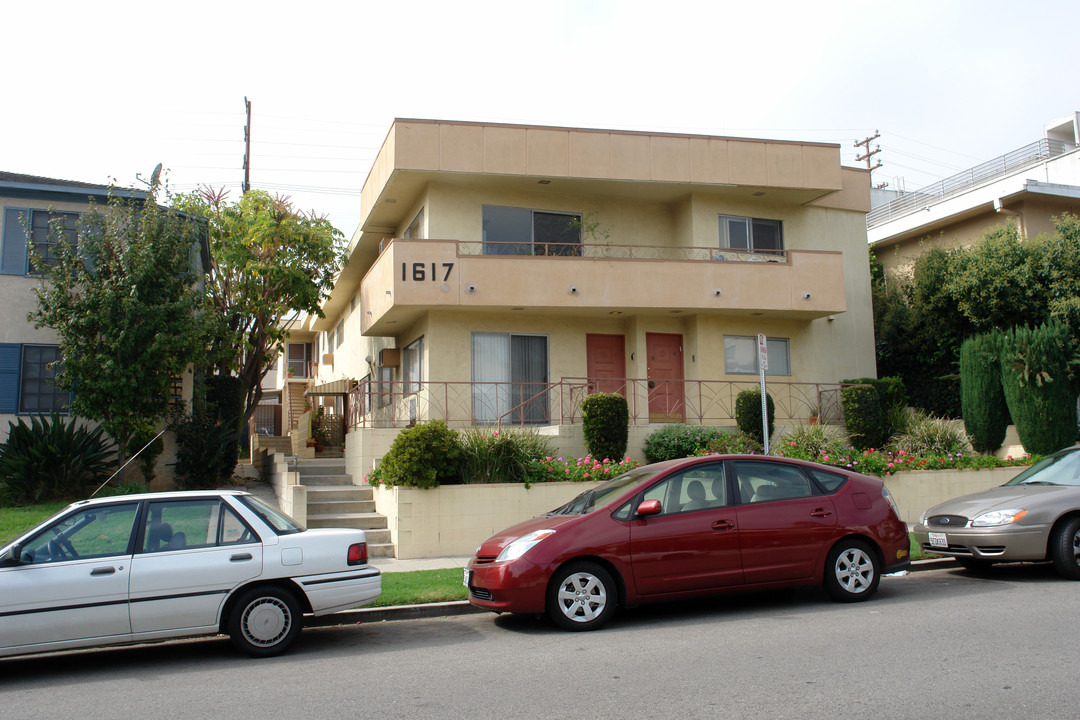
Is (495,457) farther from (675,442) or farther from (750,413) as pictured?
(750,413)

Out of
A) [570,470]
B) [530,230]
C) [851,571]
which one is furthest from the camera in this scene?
[530,230]

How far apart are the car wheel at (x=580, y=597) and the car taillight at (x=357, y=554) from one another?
1.76m

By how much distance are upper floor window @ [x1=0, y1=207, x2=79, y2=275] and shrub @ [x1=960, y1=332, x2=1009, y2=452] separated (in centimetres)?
1871

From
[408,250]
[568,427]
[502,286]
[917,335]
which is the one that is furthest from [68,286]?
[917,335]

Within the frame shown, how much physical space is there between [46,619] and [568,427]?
10.3 m

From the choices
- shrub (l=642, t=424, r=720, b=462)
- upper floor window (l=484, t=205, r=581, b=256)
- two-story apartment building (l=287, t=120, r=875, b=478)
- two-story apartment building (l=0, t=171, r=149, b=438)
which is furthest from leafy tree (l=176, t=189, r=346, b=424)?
shrub (l=642, t=424, r=720, b=462)

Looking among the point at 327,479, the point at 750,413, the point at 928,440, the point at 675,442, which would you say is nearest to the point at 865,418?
the point at 928,440

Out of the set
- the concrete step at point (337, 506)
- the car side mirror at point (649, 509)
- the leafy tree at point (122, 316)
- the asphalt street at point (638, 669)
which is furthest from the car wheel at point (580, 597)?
the leafy tree at point (122, 316)

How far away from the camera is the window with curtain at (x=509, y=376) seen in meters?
17.6

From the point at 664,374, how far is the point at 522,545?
37.6 feet

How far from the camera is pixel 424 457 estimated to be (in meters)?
12.9

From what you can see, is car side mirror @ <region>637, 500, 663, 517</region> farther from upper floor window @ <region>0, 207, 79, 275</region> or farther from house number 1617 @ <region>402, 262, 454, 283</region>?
upper floor window @ <region>0, 207, 79, 275</region>

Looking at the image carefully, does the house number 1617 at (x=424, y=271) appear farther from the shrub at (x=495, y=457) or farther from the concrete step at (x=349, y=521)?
the concrete step at (x=349, y=521)

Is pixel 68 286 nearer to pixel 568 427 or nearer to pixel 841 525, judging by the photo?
pixel 568 427
